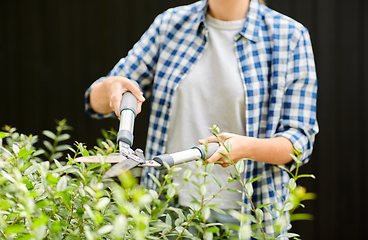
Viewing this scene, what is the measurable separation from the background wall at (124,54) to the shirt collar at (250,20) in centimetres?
99

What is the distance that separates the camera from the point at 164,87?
1.26 metres

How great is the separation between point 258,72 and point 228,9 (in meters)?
0.26

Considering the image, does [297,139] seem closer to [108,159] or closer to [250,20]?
[250,20]

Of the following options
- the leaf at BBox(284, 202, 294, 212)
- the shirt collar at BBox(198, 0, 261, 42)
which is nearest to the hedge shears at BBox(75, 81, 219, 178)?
the leaf at BBox(284, 202, 294, 212)

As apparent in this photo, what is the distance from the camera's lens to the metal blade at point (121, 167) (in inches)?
24.6

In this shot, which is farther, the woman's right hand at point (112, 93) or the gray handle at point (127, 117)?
the woman's right hand at point (112, 93)

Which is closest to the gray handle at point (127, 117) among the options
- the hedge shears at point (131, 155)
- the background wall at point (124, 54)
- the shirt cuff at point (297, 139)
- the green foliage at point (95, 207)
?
the hedge shears at point (131, 155)

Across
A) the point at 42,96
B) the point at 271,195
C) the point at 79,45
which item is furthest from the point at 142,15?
the point at 271,195

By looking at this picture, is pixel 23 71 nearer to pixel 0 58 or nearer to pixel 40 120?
pixel 0 58

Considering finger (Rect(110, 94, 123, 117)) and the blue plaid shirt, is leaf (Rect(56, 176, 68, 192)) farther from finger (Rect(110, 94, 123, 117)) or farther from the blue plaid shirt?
the blue plaid shirt

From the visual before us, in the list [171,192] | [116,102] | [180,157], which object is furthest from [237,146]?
[171,192]

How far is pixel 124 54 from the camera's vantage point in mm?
2438

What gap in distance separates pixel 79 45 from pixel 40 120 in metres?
0.67

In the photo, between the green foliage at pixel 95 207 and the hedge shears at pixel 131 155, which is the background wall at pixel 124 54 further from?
the green foliage at pixel 95 207
